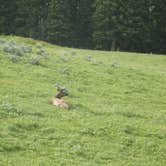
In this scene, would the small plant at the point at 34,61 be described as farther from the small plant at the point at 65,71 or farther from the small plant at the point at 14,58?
the small plant at the point at 65,71

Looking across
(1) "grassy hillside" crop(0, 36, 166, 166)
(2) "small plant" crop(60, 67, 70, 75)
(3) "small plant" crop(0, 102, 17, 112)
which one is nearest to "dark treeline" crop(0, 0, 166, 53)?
(1) "grassy hillside" crop(0, 36, 166, 166)

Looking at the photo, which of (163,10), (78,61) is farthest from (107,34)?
(78,61)

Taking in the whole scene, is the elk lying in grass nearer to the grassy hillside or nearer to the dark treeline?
the grassy hillside

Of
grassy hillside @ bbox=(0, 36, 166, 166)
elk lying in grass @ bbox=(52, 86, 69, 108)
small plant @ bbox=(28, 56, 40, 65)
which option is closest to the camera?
grassy hillside @ bbox=(0, 36, 166, 166)

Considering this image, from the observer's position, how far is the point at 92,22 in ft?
217

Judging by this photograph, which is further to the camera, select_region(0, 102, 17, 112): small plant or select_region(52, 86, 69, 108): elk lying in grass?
select_region(52, 86, 69, 108): elk lying in grass

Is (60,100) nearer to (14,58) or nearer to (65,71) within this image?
(65,71)

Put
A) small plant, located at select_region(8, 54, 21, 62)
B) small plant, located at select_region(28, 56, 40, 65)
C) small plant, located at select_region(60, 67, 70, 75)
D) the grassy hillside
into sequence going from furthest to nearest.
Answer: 1. small plant, located at select_region(28, 56, 40, 65)
2. small plant, located at select_region(8, 54, 21, 62)
3. small plant, located at select_region(60, 67, 70, 75)
4. the grassy hillside

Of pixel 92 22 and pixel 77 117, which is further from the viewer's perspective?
pixel 92 22

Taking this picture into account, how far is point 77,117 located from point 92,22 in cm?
5158

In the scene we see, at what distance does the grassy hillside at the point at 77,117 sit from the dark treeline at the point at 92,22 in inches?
1418

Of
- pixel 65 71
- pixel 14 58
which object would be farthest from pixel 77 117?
pixel 14 58

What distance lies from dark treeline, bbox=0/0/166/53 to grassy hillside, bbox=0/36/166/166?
1418 inches

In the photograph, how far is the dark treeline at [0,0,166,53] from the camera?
200 feet
